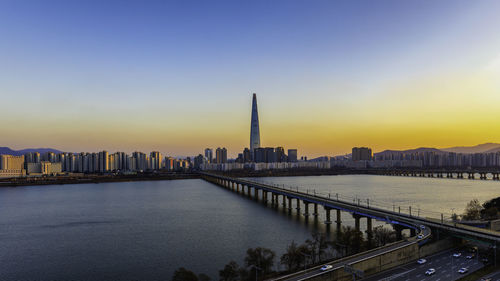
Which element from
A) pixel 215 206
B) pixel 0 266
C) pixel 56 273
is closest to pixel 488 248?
pixel 56 273

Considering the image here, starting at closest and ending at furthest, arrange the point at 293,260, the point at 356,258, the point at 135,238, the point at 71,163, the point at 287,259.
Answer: the point at 356,258 → the point at 293,260 → the point at 287,259 → the point at 135,238 → the point at 71,163

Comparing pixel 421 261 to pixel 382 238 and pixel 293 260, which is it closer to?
pixel 293 260

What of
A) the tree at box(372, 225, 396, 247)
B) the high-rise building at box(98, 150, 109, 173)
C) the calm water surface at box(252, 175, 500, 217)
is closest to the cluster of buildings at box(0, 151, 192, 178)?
the high-rise building at box(98, 150, 109, 173)

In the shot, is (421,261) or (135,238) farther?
(135,238)

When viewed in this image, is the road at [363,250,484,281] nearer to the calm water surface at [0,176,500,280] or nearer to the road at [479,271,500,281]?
the road at [479,271,500,281]

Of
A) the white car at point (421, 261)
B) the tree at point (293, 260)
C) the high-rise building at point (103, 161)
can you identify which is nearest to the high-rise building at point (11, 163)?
the high-rise building at point (103, 161)

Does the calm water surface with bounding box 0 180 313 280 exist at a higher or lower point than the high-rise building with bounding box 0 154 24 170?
lower

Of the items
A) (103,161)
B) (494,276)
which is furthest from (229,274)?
(103,161)

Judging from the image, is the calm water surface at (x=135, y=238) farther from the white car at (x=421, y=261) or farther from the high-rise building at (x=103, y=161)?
the high-rise building at (x=103, y=161)
